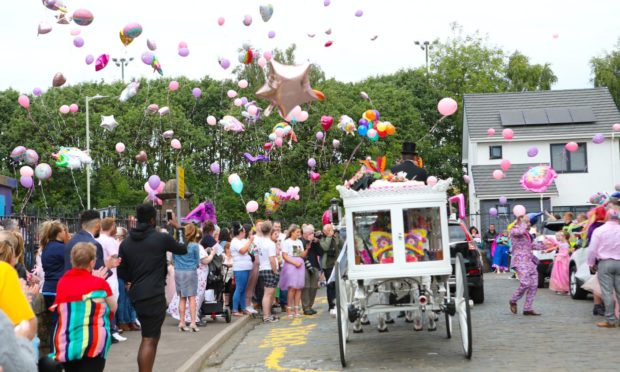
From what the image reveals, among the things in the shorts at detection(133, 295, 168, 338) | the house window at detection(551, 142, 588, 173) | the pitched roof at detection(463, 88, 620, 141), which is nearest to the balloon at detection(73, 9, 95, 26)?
the shorts at detection(133, 295, 168, 338)

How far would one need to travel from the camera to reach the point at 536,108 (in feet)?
159

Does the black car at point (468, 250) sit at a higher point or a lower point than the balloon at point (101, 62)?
lower

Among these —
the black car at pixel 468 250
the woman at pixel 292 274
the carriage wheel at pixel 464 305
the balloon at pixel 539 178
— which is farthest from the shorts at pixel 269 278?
the balloon at pixel 539 178

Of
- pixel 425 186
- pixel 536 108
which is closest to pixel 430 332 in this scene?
pixel 425 186

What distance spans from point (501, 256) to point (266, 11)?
16.7 m

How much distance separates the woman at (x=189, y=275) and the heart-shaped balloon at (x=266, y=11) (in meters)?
7.79

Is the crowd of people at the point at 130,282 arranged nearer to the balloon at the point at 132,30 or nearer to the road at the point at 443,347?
the road at the point at 443,347

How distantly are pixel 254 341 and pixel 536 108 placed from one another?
3702 cm

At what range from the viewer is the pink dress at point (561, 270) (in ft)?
69.4

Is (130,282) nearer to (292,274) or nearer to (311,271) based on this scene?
(292,274)

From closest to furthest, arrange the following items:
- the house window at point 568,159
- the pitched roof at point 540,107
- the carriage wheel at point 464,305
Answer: the carriage wheel at point 464,305 < the house window at point 568,159 < the pitched roof at point 540,107

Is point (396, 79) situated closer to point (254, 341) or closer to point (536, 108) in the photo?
point (536, 108)

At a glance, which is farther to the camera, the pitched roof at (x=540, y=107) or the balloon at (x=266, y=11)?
the pitched roof at (x=540, y=107)

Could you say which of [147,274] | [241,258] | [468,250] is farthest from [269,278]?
[147,274]
